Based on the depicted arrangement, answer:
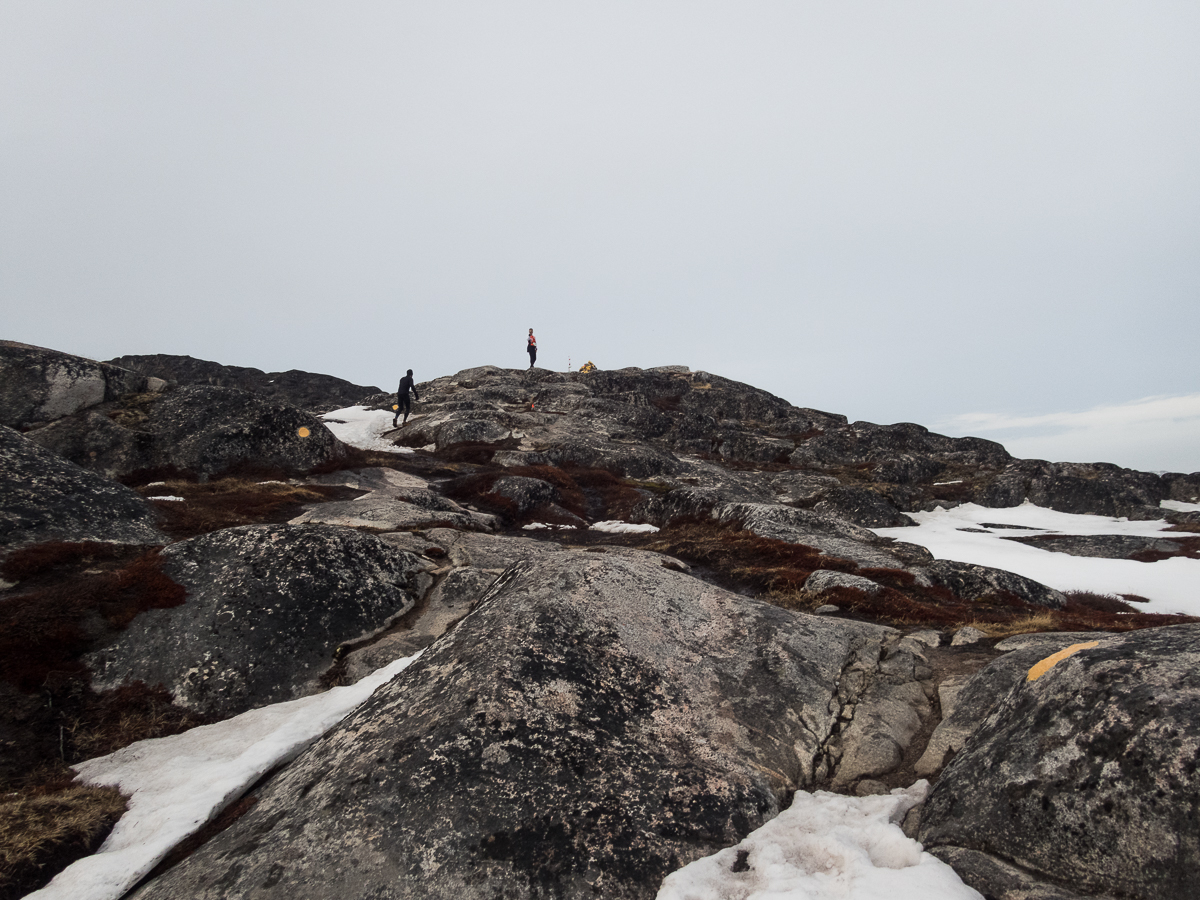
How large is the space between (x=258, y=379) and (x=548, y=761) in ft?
387

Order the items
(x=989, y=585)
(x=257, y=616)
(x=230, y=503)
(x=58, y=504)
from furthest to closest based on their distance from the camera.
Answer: (x=230, y=503), (x=989, y=585), (x=58, y=504), (x=257, y=616)

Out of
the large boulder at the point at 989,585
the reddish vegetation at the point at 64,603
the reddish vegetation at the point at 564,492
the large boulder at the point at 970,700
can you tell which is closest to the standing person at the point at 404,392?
the reddish vegetation at the point at 564,492

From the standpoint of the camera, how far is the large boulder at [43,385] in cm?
3241

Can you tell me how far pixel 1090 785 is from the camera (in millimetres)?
6336

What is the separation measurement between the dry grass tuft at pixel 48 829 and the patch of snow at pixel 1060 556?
31308mm

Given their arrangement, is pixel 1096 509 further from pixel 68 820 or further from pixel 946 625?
pixel 68 820

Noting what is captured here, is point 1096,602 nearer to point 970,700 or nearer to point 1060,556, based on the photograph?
point 1060,556

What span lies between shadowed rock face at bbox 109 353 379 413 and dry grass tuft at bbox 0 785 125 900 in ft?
Result: 318

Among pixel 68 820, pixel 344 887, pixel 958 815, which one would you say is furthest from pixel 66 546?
pixel 958 815

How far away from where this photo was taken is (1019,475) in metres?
59.8

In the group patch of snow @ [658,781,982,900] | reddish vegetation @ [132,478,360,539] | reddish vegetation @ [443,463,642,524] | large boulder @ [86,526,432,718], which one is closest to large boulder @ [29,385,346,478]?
reddish vegetation @ [132,478,360,539]

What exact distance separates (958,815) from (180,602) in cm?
1539

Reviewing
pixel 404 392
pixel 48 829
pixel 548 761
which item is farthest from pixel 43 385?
pixel 548 761

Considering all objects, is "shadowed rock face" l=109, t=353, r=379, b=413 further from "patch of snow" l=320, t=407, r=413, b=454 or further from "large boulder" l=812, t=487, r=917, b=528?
"large boulder" l=812, t=487, r=917, b=528
